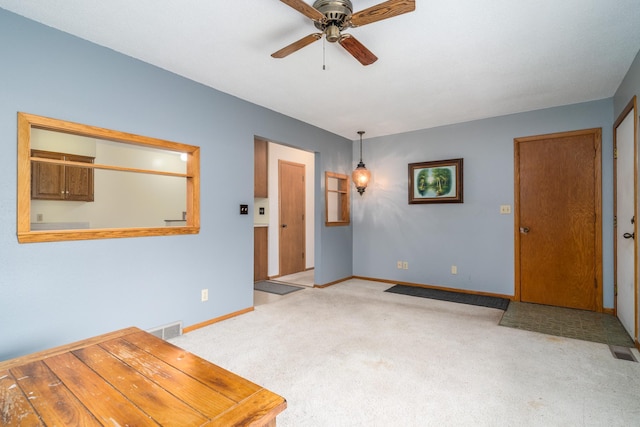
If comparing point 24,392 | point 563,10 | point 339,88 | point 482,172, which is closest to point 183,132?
point 339,88

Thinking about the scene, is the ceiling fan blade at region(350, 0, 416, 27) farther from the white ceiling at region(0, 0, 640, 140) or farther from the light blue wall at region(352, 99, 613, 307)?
the light blue wall at region(352, 99, 613, 307)

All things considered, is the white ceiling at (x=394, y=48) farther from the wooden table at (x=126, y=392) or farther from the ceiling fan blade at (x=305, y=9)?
the wooden table at (x=126, y=392)

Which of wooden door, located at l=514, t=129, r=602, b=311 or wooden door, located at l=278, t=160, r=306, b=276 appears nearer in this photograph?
wooden door, located at l=514, t=129, r=602, b=311

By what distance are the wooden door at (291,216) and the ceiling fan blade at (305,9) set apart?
3.93 meters

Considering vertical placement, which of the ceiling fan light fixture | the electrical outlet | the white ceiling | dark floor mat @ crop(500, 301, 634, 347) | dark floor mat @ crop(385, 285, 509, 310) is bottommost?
dark floor mat @ crop(500, 301, 634, 347)

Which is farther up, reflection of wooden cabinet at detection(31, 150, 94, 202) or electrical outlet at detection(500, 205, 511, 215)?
reflection of wooden cabinet at detection(31, 150, 94, 202)

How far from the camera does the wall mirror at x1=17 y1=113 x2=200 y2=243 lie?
7.07 feet

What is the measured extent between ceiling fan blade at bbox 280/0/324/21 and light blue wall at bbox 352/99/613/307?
11.0ft

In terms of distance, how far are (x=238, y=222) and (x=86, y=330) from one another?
1619 mm

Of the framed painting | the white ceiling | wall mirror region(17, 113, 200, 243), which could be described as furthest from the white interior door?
wall mirror region(17, 113, 200, 243)

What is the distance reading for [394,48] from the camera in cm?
242

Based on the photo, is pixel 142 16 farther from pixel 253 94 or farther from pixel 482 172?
pixel 482 172

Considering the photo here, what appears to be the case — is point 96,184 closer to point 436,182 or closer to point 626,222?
point 436,182

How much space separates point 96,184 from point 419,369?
4.83 metres
